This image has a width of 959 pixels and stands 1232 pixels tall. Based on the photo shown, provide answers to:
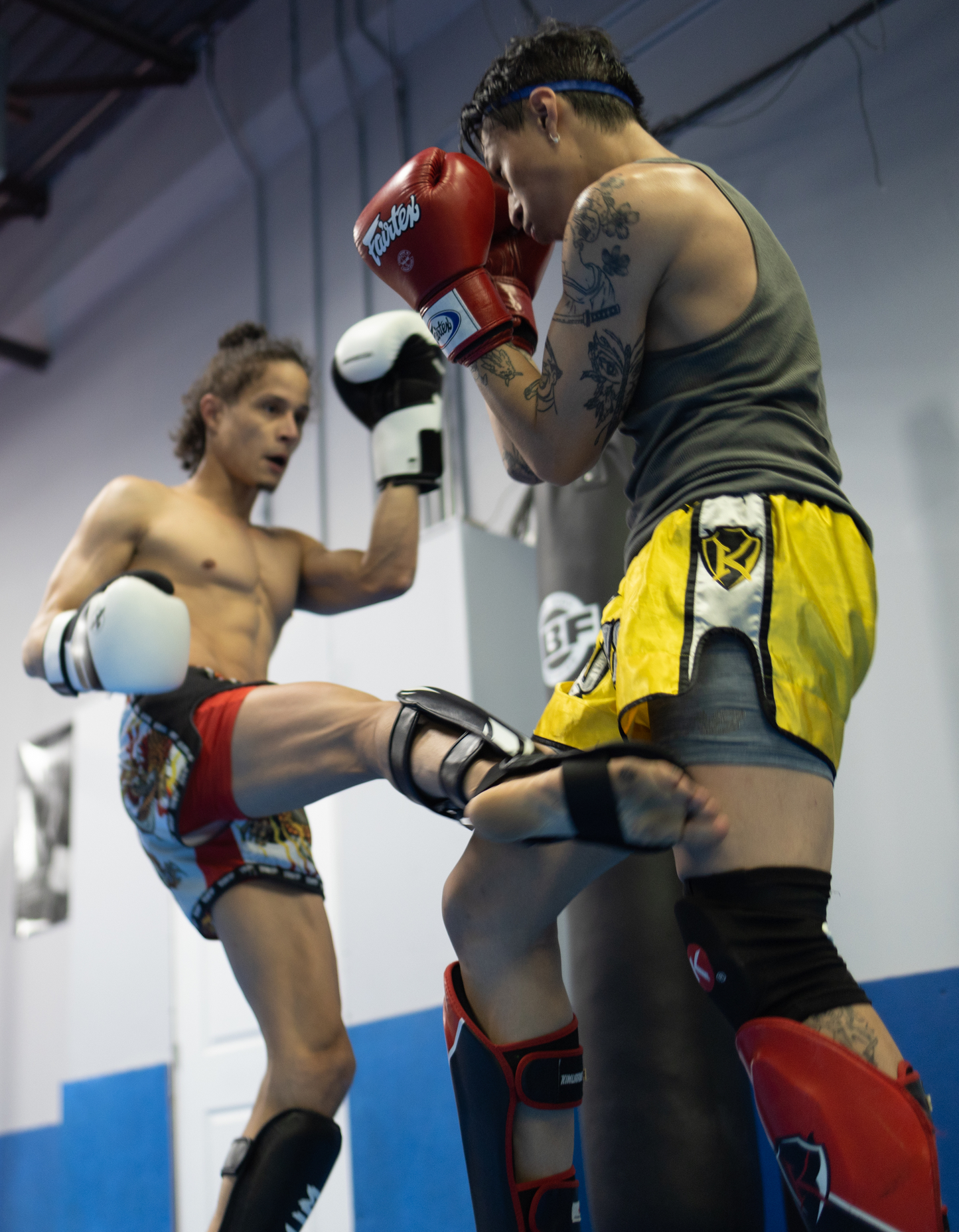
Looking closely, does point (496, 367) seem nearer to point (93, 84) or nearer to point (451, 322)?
point (451, 322)

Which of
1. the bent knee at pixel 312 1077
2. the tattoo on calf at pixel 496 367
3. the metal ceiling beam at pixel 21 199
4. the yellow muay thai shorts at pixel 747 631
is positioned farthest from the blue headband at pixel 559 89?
the metal ceiling beam at pixel 21 199

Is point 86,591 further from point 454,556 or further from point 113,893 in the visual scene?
point 113,893

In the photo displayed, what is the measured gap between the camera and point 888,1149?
97 centimetres

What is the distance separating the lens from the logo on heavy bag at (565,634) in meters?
2.55

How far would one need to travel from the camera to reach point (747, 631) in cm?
114

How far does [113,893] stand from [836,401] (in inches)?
111

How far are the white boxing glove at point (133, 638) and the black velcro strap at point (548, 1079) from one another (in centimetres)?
78

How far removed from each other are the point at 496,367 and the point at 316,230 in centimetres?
343

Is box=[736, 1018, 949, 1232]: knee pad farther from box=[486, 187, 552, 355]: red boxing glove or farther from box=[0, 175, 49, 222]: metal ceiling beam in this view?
box=[0, 175, 49, 222]: metal ceiling beam

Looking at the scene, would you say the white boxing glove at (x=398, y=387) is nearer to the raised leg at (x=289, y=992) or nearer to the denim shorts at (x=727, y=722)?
the raised leg at (x=289, y=992)

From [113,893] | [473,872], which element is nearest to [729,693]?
[473,872]

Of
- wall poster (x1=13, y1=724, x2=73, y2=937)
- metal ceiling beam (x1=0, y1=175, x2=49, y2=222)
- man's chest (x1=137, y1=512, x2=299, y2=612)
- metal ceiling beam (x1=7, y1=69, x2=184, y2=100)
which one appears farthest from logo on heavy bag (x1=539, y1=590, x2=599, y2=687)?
metal ceiling beam (x1=0, y1=175, x2=49, y2=222)

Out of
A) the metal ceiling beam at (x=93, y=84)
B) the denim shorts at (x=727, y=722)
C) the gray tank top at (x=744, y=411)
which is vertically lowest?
the denim shorts at (x=727, y=722)

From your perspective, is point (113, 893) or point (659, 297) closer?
point (659, 297)
